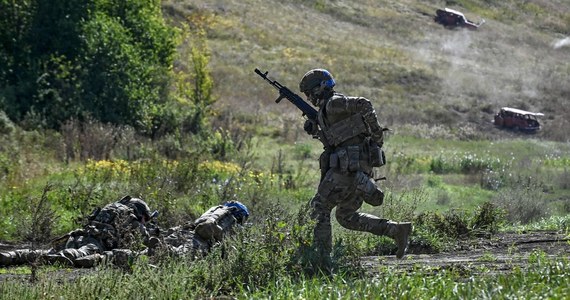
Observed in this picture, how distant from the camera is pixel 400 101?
167 feet

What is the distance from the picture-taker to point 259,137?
35469mm

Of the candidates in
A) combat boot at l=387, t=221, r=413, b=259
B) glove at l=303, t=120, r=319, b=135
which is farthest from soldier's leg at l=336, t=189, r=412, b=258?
glove at l=303, t=120, r=319, b=135

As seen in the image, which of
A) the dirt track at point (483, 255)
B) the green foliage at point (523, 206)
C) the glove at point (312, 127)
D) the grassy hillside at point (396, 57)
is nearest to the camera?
the dirt track at point (483, 255)

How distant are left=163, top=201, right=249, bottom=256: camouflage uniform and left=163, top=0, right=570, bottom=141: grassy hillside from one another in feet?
96.5

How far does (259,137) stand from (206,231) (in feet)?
83.2

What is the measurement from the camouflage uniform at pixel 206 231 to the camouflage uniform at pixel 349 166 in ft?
3.33

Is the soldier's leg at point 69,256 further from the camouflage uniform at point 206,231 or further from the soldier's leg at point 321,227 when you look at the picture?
the soldier's leg at point 321,227

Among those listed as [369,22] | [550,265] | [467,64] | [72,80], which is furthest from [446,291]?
[369,22]

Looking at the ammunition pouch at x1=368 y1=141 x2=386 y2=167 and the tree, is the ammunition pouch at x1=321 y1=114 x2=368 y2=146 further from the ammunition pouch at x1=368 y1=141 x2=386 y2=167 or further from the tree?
the tree

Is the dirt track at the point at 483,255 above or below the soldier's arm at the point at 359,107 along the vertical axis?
below

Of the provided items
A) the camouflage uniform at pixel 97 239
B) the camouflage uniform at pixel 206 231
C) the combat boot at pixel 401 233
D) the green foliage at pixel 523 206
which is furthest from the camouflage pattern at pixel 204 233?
the green foliage at pixel 523 206

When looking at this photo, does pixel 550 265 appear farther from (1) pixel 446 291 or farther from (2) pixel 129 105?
(2) pixel 129 105

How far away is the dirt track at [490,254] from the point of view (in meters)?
9.08

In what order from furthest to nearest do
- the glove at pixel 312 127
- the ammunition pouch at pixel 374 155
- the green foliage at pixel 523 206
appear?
1. the green foliage at pixel 523 206
2. the glove at pixel 312 127
3. the ammunition pouch at pixel 374 155
